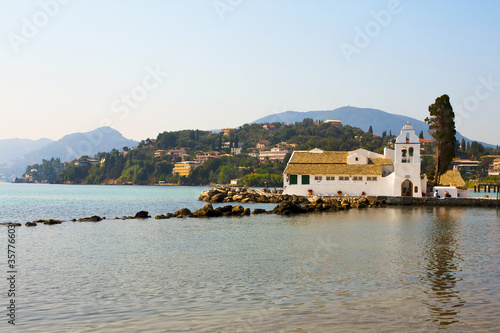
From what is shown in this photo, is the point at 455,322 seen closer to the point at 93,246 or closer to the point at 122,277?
the point at 122,277

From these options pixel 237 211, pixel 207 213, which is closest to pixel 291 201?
pixel 237 211

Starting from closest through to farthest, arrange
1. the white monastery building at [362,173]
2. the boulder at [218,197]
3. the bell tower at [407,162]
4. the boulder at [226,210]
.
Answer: the boulder at [226,210], the bell tower at [407,162], the white monastery building at [362,173], the boulder at [218,197]

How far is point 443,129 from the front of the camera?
57.2 m

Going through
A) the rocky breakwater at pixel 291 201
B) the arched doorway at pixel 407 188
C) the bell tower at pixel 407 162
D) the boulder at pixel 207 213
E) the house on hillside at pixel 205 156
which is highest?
the house on hillside at pixel 205 156

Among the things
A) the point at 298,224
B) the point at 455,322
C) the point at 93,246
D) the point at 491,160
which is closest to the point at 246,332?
the point at 455,322

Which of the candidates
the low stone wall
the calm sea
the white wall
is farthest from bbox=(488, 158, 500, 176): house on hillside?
the calm sea

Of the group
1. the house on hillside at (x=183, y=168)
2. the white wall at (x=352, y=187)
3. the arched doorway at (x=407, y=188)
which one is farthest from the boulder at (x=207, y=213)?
the house on hillside at (x=183, y=168)

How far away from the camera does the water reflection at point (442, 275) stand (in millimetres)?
11852

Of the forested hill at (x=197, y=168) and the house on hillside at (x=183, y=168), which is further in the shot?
the house on hillside at (x=183, y=168)

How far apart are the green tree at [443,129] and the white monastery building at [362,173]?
4.97 m

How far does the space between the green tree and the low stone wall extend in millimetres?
6118

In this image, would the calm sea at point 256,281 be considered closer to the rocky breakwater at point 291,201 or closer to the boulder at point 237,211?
the boulder at point 237,211

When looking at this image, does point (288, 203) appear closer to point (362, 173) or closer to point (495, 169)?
point (362, 173)

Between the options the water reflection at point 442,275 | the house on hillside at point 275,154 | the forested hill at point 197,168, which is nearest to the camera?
the water reflection at point 442,275
